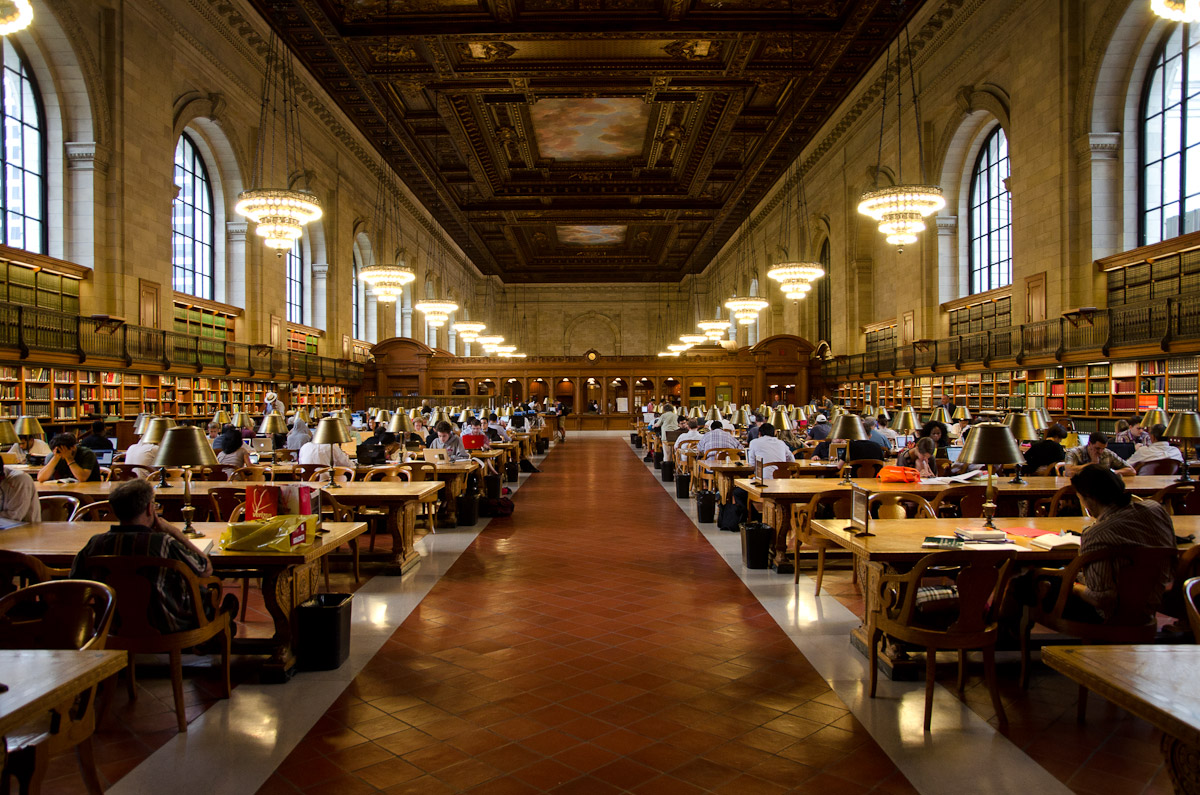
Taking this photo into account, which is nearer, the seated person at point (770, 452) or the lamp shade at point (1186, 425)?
the lamp shade at point (1186, 425)

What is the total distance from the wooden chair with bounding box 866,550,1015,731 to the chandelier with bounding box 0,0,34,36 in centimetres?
672

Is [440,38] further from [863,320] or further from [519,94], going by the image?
[863,320]

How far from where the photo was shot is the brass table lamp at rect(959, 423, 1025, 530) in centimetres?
435

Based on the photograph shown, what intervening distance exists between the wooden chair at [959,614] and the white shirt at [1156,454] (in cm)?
530

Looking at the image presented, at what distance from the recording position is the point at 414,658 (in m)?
4.31

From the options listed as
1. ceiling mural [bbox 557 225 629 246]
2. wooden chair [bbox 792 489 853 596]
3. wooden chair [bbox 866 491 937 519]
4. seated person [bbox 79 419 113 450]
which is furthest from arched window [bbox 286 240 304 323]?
wooden chair [bbox 866 491 937 519]

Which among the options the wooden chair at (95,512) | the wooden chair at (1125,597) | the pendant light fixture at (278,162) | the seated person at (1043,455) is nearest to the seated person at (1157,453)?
the seated person at (1043,455)

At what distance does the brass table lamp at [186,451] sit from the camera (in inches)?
165

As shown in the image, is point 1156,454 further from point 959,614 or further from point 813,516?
point 959,614

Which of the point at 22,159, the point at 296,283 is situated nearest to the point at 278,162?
the point at 296,283

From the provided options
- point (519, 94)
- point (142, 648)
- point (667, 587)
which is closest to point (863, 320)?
point (519, 94)

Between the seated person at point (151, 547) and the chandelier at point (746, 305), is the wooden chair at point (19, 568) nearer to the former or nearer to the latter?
the seated person at point (151, 547)

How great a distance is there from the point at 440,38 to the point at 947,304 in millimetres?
12739

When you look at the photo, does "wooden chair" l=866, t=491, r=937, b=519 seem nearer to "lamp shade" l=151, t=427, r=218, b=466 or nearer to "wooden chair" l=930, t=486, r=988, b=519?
"wooden chair" l=930, t=486, r=988, b=519
